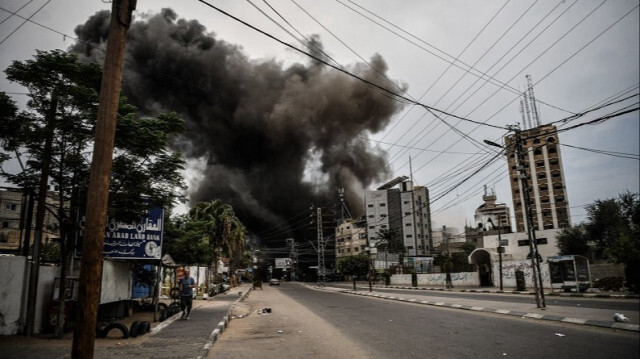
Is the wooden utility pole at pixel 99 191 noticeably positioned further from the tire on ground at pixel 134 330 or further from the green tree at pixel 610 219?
the green tree at pixel 610 219

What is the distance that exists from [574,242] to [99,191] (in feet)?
214

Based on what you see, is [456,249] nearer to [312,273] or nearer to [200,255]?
[312,273]

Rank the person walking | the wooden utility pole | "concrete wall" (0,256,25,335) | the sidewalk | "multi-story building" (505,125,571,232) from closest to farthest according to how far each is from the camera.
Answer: the wooden utility pole < the sidewalk < "concrete wall" (0,256,25,335) < the person walking < "multi-story building" (505,125,571,232)

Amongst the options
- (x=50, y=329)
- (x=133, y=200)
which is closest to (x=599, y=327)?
(x=133, y=200)

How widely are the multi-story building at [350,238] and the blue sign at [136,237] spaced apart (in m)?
99.6

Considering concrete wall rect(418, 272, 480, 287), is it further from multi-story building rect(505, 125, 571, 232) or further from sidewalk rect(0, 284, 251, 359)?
multi-story building rect(505, 125, 571, 232)

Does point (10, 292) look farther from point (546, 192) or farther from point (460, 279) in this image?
point (546, 192)

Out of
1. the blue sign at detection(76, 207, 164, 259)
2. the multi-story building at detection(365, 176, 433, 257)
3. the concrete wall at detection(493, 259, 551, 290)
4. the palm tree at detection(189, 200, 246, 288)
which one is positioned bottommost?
the concrete wall at detection(493, 259, 551, 290)

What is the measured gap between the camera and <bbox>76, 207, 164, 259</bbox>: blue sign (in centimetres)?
1254

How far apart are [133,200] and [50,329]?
422 centimetres

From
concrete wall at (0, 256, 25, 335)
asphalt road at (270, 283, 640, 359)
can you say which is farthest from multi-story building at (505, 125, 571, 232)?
concrete wall at (0, 256, 25, 335)

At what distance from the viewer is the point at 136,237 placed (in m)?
13.2

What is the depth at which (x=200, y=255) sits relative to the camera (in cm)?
2425

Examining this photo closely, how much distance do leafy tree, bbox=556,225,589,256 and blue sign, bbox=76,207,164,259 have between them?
59.0m
